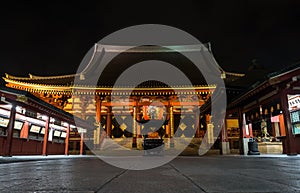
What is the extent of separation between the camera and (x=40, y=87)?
16406mm

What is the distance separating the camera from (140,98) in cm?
1850

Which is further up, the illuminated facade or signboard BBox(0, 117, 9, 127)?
the illuminated facade

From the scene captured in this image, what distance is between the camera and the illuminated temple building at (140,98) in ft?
48.3

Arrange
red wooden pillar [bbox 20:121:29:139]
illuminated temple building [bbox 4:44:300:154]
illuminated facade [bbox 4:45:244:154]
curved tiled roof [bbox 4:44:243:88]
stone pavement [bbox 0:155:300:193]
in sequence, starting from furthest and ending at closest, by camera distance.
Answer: curved tiled roof [bbox 4:44:243:88] → illuminated facade [bbox 4:45:244:154] → illuminated temple building [bbox 4:44:300:154] → red wooden pillar [bbox 20:121:29:139] → stone pavement [bbox 0:155:300:193]

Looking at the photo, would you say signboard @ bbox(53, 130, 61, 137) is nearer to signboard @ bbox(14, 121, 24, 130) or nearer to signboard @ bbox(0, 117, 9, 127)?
signboard @ bbox(14, 121, 24, 130)

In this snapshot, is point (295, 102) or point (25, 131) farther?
point (295, 102)

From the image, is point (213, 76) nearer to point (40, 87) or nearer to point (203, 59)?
point (203, 59)

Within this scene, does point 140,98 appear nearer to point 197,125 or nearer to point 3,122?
point 197,125

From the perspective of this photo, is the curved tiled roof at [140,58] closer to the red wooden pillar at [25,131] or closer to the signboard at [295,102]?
the signboard at [295,102]

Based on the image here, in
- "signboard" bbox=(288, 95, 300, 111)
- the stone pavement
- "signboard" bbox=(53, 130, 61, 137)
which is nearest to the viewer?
the stone pavement

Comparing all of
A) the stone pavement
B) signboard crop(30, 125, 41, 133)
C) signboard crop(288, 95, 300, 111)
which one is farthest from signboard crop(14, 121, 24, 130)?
signboard crop(288, 95, 300, 111)

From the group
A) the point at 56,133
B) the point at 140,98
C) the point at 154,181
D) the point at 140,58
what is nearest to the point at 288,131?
the point at 154,181

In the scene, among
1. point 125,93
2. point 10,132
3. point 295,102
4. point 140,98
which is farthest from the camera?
point 140,98

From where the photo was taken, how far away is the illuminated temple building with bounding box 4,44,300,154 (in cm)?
1473
